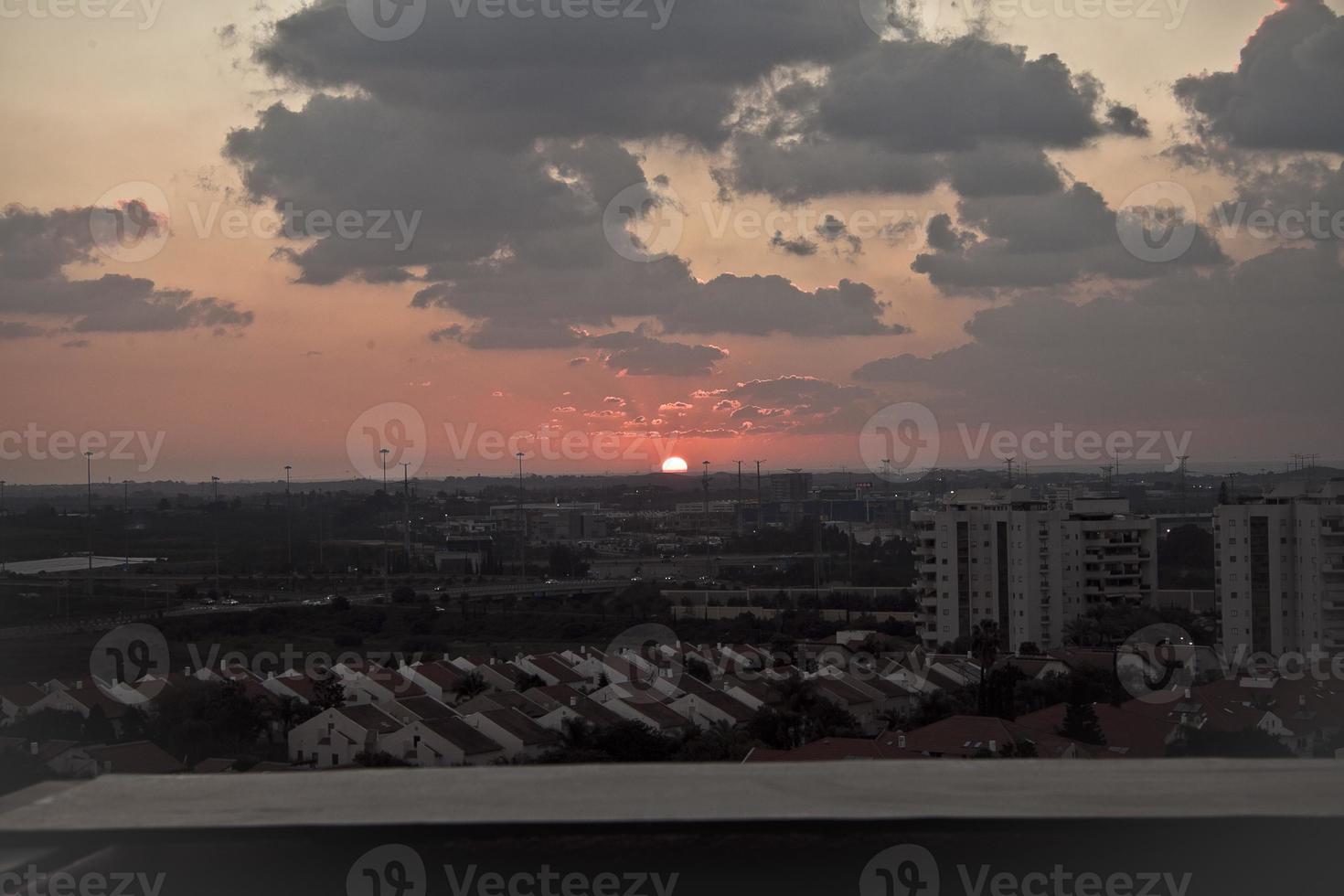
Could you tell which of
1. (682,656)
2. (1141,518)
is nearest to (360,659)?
(682,656)

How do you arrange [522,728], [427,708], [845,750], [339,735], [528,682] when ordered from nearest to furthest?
[845,750], [339,735], [522,728], [427,708], [528,682]

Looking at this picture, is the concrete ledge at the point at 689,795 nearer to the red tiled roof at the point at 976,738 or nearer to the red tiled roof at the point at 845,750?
the red tiled roof at the point at 845,750

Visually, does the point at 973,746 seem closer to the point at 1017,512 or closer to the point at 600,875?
the point at 600,875

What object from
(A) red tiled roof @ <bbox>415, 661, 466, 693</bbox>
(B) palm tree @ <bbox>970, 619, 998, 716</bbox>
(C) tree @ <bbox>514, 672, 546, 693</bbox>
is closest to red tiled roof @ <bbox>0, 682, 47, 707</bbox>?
(A) red tiled roof @ <bbox>415, 661, 466, 693</bbox>

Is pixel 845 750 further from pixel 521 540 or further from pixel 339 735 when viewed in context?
pixel 521 540

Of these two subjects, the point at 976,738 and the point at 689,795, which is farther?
the point at 976,738

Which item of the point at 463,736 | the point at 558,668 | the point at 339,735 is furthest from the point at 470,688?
the point at 463,736

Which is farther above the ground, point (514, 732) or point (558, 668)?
point (514, 732)
